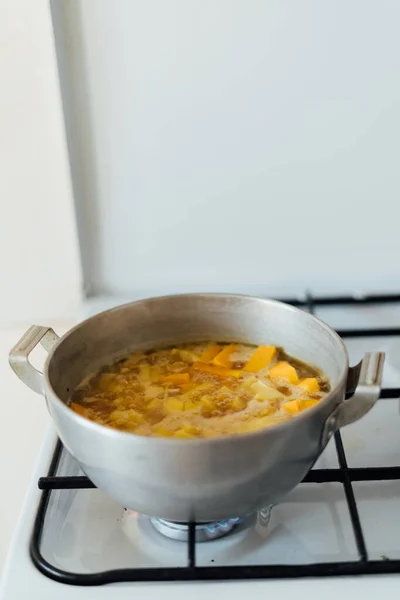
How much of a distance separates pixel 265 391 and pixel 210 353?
0.28 feet

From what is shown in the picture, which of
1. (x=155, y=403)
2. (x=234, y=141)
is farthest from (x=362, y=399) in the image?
(x=234, y=141)

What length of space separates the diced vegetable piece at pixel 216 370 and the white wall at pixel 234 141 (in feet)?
0.75

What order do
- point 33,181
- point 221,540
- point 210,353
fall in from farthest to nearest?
1. point 33,181
2. point 210,353
3. point 221,540

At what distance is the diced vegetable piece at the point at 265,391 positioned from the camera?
0.57 m

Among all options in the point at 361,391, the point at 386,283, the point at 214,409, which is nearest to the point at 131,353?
the point at 214,409

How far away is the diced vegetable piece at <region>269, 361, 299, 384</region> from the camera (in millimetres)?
590

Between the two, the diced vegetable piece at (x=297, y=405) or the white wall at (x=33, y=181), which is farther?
the white wall at (x=33, y=181)

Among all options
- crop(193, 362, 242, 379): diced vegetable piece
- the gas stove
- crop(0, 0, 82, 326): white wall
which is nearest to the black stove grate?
the gas stove

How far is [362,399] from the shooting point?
0.49 m

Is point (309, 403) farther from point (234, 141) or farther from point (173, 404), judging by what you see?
point (234, 141)

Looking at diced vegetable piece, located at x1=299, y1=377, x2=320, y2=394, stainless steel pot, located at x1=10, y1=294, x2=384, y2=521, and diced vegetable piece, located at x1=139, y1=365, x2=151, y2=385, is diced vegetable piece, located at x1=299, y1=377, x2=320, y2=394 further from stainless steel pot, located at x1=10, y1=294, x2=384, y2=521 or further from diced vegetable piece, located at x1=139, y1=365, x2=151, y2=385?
diced vegetable piece, located at x1=139, y1=365, x2=151, y2=385

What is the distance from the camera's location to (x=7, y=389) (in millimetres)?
805

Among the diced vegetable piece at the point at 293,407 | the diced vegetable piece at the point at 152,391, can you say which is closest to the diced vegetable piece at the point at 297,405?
the diced vegetable piece at the point at 293,407

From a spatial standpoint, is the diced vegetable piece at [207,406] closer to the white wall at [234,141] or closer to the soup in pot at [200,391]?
the soup in pot at [200,391]
